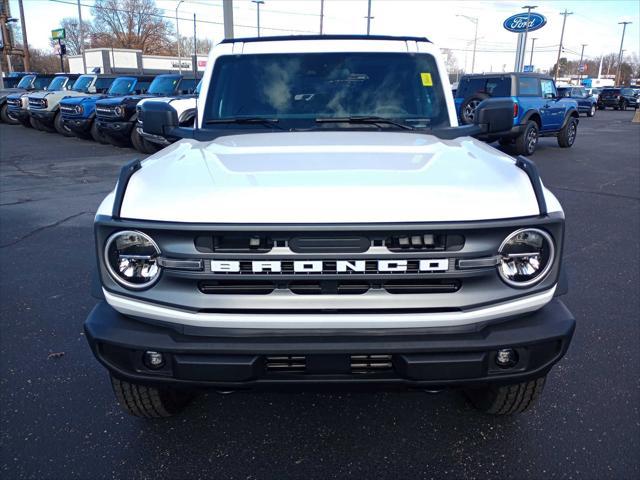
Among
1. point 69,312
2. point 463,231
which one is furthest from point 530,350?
point 69,312

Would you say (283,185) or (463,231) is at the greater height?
(283,185)

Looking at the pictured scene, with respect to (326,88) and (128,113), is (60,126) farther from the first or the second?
(326,88)

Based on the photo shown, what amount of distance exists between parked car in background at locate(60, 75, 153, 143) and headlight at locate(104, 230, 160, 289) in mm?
13503

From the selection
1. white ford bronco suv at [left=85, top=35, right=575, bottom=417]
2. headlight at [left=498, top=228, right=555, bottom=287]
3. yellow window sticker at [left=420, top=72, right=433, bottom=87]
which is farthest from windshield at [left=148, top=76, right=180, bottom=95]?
headlight at [left=498, top=228, right=555, bottom=287]

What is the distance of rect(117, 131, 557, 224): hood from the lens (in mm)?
1937

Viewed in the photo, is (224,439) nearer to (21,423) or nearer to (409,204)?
(21,423)

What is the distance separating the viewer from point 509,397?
256 centimetres

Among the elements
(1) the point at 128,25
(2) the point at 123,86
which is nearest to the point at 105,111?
(2) the point at 123,86

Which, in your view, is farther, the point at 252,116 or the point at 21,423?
the point at 252,116

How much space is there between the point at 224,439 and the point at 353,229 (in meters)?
A: 1.40

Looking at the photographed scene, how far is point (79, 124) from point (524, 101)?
11.7m

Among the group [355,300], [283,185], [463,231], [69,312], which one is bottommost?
[69,312]

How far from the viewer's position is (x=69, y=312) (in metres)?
4.10

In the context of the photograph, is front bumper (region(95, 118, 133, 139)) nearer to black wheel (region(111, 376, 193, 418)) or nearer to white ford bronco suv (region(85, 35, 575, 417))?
black wheel (region(111, 376, 193, 418))
